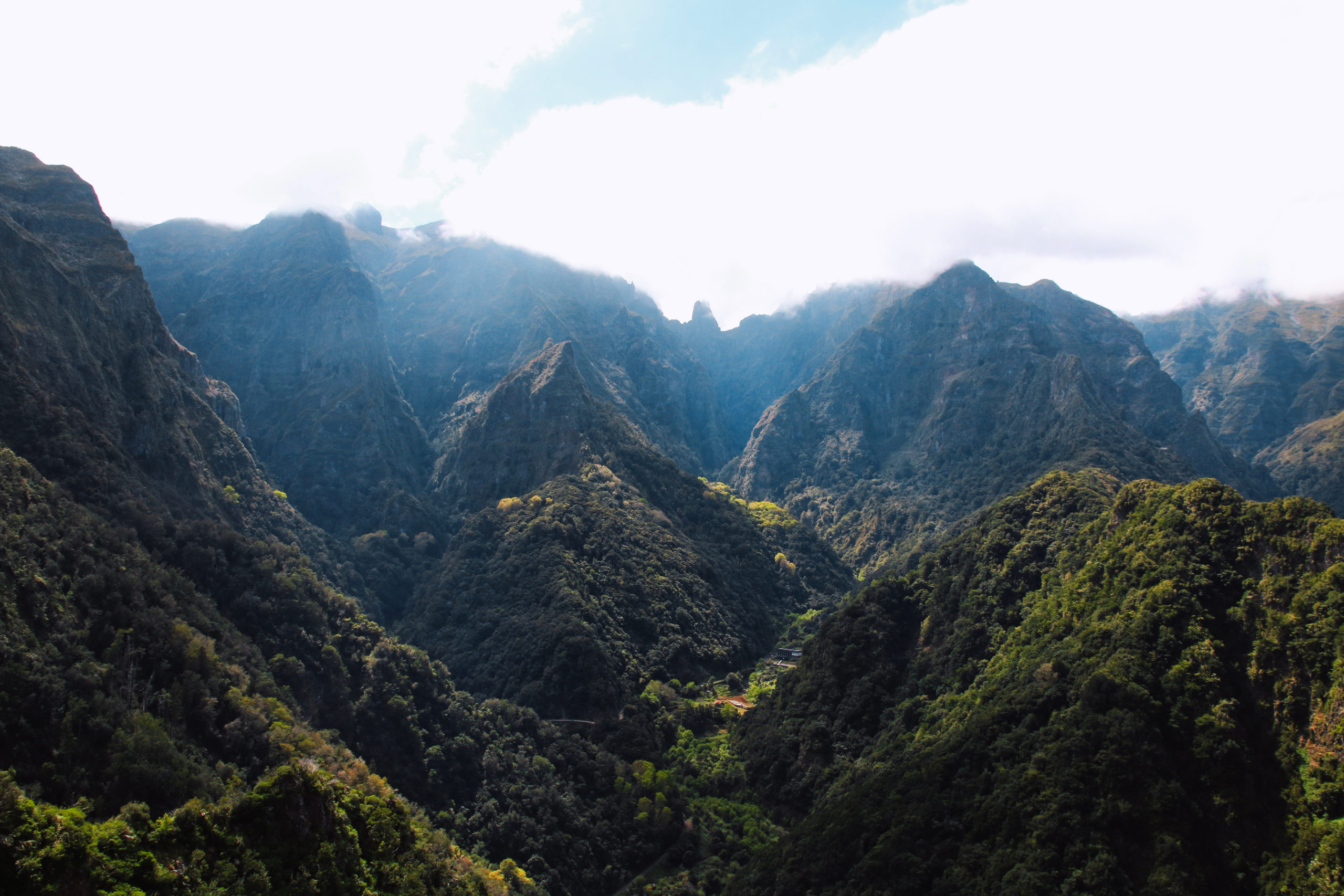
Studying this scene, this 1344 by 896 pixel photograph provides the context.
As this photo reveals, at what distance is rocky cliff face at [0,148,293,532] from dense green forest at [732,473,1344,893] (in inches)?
4284

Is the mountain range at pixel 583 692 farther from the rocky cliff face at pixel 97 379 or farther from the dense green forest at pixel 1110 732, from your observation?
the rocky cliff face at pixel 97 379

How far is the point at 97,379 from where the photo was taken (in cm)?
12212

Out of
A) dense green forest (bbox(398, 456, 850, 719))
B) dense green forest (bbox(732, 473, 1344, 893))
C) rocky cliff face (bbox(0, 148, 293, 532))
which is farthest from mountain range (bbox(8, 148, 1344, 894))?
dense green forest (bbox(398, 456, 850, 719))

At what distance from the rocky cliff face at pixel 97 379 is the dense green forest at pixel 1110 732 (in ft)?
357

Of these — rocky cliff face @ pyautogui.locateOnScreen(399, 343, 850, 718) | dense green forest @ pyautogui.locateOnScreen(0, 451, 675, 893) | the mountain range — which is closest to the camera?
the mountain range

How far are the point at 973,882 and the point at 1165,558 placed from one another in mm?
43318

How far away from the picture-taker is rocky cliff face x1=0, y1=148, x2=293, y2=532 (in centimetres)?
10431

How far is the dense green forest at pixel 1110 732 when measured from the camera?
197 feet

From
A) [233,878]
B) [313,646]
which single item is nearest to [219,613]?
[313,646]

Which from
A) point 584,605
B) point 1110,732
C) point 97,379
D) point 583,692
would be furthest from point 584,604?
point 1110,732

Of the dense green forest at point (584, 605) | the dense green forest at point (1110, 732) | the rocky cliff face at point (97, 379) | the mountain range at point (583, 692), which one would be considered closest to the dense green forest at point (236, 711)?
the mountain range at point (583, 692)

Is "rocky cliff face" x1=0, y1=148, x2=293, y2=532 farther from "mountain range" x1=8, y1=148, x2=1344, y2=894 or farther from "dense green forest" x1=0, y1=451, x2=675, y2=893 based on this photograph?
"dense green forest" x1=0, y1=451, x2=675, y2=893

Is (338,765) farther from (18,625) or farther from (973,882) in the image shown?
(973,882)

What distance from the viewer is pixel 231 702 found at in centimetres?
8275
